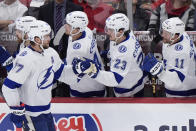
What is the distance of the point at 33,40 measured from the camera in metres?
4.45

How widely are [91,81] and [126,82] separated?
0.31 metres

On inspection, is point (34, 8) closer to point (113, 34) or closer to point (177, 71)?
point (113, 34)

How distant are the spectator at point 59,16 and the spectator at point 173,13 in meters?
0.71

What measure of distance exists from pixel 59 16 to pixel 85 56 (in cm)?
67

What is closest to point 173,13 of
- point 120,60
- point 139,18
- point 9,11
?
point 139,18

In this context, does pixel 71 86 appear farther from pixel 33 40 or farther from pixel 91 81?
pixel 33 40

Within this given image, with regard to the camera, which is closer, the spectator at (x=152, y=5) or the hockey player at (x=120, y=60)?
the hockey player at (x=120, y=60)

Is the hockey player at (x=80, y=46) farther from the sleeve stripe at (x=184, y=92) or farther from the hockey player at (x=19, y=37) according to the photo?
the sleeve stripe at (x=184, y=92)

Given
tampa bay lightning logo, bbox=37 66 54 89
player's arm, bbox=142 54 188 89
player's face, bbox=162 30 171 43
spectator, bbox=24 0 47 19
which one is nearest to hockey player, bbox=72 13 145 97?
player's arm, bbox=142 54 188 89

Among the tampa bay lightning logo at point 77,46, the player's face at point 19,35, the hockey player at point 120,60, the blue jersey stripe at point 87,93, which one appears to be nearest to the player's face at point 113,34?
the hockey player at point 120,60

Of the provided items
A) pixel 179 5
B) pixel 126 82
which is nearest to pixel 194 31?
pixel 179 5

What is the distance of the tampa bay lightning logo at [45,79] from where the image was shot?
448 cm

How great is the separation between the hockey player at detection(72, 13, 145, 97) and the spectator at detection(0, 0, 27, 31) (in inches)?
40.2

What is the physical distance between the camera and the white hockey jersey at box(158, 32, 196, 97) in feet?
16.1
